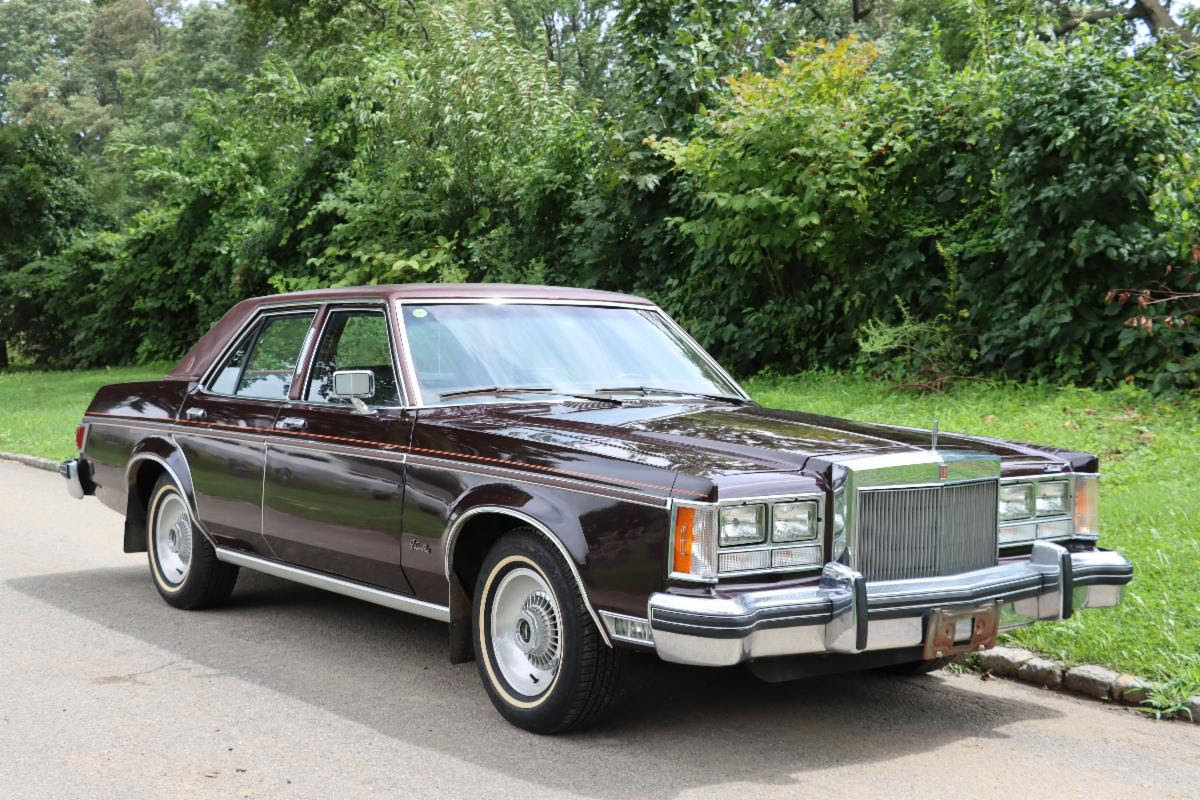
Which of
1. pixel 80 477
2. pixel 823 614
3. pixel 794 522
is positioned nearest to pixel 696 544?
pixel 794 522

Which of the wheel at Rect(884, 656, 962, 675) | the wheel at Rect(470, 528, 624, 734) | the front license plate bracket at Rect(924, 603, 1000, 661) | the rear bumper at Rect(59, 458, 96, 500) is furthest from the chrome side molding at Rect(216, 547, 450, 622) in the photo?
the wheel at Rect(884, 656, 962, 675)

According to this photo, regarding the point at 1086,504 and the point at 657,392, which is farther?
the point at 657,392

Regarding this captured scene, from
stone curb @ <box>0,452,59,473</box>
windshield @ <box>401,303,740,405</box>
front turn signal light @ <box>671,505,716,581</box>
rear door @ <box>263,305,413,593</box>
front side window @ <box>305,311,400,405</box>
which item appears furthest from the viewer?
stone curb @ <box>0,452,59,473</box>

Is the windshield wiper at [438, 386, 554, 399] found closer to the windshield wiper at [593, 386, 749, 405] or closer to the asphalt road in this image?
the windshield wiper at [593, 386, 749, 405]

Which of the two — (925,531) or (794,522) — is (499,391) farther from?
(925,531)

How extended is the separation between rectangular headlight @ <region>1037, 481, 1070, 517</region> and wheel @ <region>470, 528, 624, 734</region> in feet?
6.09

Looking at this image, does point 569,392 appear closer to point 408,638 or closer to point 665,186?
point 408,638

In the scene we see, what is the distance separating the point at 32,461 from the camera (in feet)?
46.1

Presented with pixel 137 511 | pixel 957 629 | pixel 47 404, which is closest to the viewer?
pixel 957 629

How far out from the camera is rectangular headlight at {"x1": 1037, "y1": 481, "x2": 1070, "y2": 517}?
5.19 m

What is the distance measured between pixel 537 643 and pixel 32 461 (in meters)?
10.9

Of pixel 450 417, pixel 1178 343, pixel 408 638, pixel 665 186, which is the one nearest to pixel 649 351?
pixel 450 417

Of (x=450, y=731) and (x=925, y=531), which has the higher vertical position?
(x=925, y=531)

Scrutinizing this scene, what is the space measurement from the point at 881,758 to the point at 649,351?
241 centimetres
